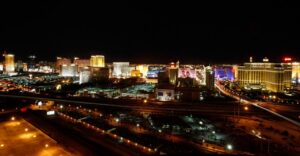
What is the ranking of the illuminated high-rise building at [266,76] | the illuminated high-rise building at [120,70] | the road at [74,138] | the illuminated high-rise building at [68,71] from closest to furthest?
the road at [74,138]
the illuminated high-rise building at [266,76]
the illuminated high-rise building at [68,71]
the illuminated high-rise building at [120,70]

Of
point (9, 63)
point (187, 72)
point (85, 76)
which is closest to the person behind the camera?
point (187, 72)

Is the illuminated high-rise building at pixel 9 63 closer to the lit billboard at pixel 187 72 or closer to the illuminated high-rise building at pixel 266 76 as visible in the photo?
the lit billboard at pixel 187 72

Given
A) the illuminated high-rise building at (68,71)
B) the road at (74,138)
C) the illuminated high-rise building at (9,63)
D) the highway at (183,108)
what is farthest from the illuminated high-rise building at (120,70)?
the road at (74,138)

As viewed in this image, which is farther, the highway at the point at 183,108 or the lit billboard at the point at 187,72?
the lit billboard at the point at 187,72

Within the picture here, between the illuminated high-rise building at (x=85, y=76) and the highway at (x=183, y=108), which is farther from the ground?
the illuminated high-rise building at (x=85, y=76)

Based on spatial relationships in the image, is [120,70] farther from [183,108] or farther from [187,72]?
[183,108]

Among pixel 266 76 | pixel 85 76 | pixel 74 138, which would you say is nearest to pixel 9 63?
pixel 85 76

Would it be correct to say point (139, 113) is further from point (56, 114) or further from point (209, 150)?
point (209, 150)

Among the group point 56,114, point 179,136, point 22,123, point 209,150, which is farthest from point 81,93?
point 209,150

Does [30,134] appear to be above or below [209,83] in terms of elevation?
below
